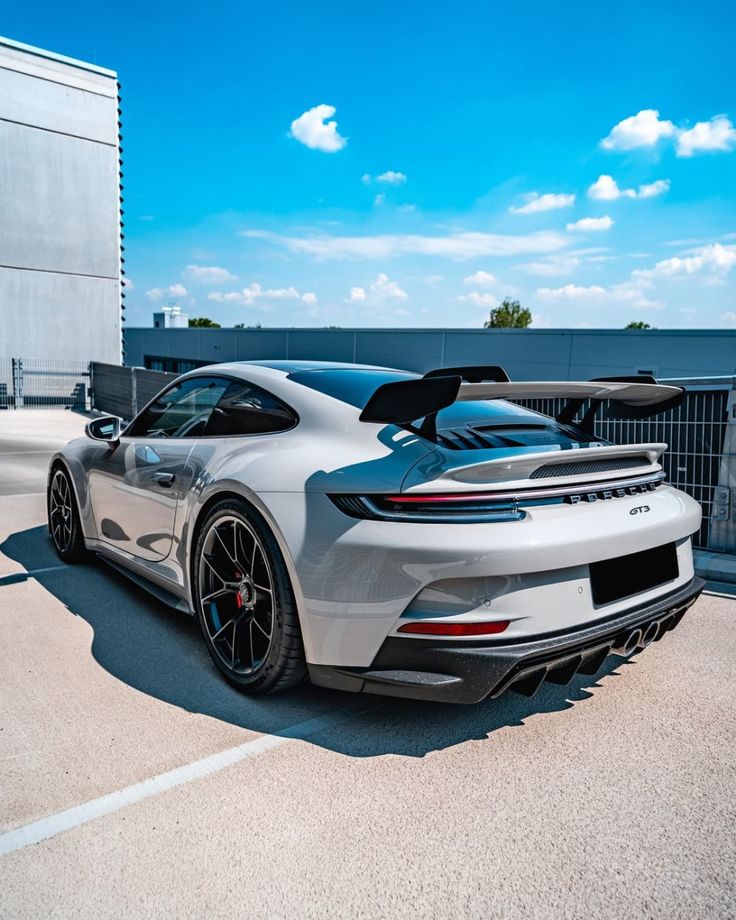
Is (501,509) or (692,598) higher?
(501,509)

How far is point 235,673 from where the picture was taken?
289 centimetres

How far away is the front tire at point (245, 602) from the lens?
2.61 metres

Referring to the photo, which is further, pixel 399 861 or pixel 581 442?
pixel 581 442

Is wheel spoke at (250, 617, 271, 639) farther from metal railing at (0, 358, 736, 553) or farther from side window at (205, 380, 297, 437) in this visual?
metal railing at (0, 358, 736, 553)

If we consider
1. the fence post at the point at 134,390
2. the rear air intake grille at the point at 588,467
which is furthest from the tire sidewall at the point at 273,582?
the fence post at the point at 134,390

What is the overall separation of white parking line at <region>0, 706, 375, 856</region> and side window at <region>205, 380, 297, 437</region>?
1.18 meters

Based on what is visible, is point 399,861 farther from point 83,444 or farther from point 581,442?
point 83,444

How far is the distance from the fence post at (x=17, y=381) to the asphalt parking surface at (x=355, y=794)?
16.8 meters

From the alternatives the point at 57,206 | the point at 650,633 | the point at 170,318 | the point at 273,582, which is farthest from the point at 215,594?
the point at 170,318

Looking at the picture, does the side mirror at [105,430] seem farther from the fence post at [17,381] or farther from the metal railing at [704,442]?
the fence post at [17,381]

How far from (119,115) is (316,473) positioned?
22.6 metres

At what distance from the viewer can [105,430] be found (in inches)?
167

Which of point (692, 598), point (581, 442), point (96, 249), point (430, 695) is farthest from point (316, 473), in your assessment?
point (96, 249)

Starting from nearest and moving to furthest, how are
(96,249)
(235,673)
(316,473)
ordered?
(316,473) → (235,673) → (96,249)
